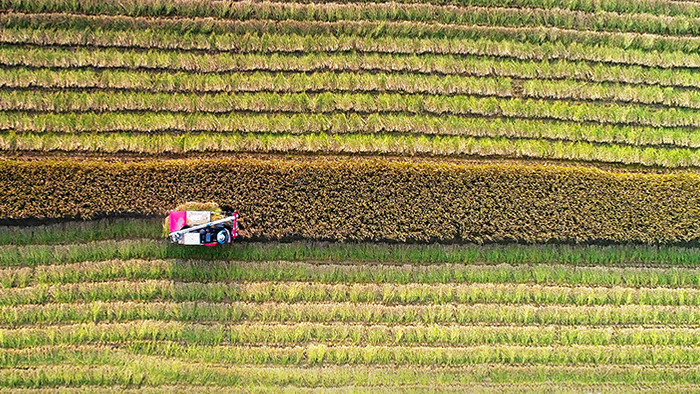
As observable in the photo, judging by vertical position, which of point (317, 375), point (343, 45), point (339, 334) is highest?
point (343, 45)

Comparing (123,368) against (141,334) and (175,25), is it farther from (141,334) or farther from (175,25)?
(175,25)

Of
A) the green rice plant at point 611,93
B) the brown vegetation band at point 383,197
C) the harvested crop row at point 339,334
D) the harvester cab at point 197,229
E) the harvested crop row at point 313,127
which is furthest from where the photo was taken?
the green rice plant at point 611,93

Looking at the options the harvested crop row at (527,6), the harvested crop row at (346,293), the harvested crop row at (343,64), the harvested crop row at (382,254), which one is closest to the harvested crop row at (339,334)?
the harvested crop row at (346,293)

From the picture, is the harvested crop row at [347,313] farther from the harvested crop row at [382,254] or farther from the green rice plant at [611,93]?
the green rice plant at [611,93]

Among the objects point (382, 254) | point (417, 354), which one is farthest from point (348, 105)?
point (417, 354)

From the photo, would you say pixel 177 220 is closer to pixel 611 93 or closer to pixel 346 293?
pixel 346 293
